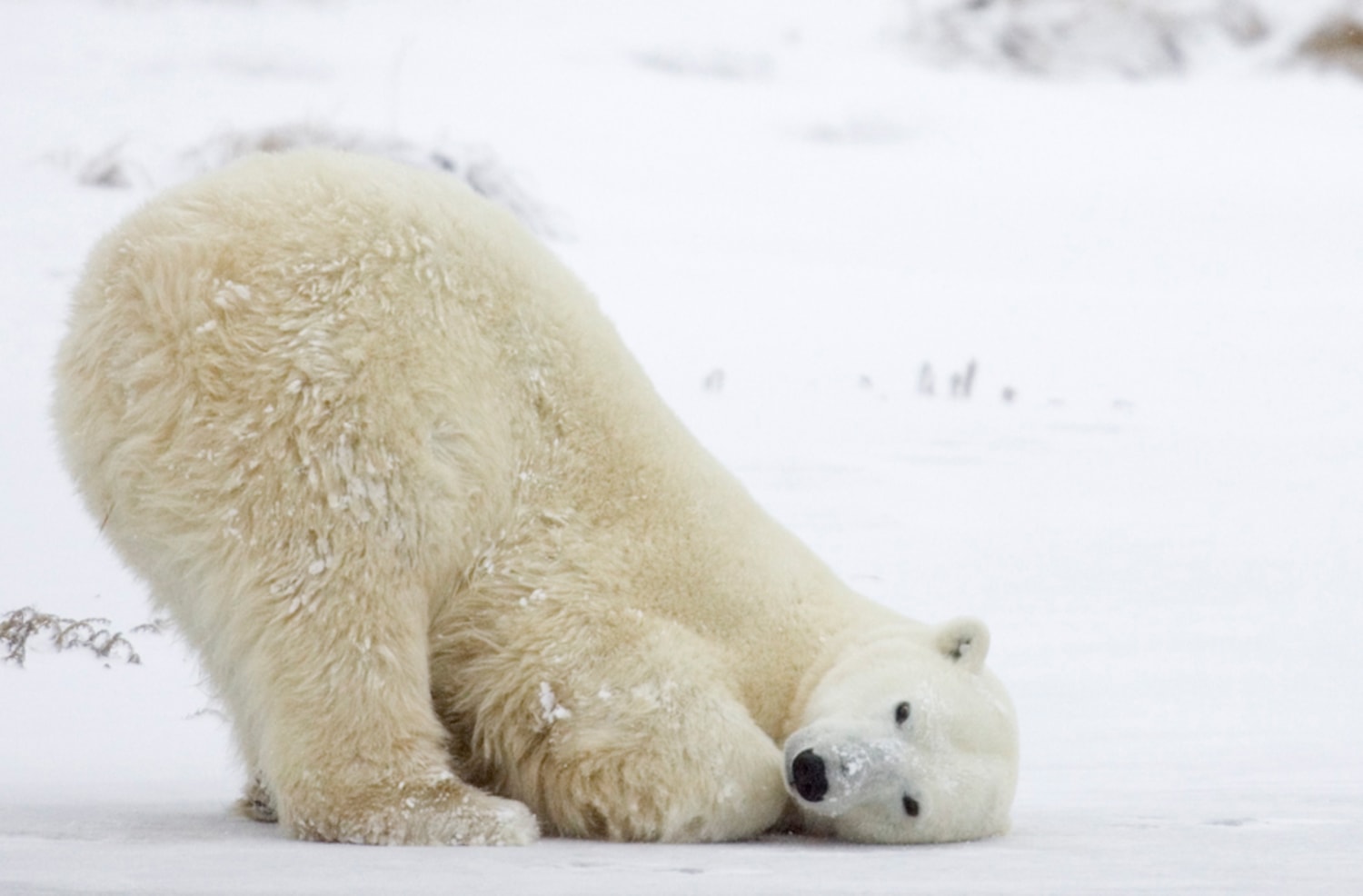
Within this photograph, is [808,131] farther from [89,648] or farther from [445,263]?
[445,263]

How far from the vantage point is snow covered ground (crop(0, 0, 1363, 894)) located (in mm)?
2824

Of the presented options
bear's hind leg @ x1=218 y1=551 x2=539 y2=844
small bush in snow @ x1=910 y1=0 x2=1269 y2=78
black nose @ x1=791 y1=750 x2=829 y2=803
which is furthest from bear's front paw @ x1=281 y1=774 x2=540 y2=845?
small bush in snow @ x1=910 y1=0 x2=1269 y2=78

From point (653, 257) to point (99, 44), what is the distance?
4.51 m

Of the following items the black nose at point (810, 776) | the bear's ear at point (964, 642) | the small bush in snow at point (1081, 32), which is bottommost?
the black nose at point (810, 776)

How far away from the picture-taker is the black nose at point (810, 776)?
2842 mm

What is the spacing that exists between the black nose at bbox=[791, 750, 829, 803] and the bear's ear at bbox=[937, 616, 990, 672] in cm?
47

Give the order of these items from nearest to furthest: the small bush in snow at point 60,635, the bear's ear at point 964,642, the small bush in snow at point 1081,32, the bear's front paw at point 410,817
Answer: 1. the bear's front paw at point 410,817
2. the bear's ear at point 964,642
3. the small bush in snow at point 60,635
4. the small bush in snow at point 1081,32

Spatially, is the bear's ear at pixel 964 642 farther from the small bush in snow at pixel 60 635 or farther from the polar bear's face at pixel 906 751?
the small bush in snow at pixel 60 635

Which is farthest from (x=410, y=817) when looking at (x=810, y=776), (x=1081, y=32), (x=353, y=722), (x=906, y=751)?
(x=1081, y=32)

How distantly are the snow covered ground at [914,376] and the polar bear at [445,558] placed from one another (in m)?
0.17

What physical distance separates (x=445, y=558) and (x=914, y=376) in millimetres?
5945

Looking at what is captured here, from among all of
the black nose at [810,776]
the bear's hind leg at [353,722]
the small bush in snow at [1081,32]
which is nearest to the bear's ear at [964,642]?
the black nose at [810,776]

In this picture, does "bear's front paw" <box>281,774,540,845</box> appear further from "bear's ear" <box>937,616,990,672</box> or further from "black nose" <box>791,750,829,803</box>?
"bear's ear" <box>937,616,990,672</box>

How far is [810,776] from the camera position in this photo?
285cm
